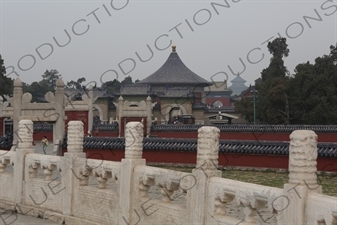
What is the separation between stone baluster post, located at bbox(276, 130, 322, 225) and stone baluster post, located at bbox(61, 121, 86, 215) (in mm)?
3631

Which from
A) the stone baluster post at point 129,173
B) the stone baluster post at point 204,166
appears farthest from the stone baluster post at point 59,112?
the stone baluster post at point 204,166

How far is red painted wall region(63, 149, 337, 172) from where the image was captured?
1257 cm

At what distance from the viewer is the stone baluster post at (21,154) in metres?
8.17

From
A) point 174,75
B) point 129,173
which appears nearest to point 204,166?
point 129,173

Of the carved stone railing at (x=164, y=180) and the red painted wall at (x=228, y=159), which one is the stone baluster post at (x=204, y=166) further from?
the red painted wall at (x=228, y=159)

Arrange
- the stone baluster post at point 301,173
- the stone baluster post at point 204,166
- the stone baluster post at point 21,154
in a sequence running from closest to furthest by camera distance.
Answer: the stone baluster post at point 301,173 < the stone baluster post at point 204,166 < the stone baluster post at point 21,154

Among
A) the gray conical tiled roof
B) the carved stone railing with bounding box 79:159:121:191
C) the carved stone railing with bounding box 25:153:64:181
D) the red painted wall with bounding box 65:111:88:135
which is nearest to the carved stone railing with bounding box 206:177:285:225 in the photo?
the carved stone railing with bounding box 79:159:121:191

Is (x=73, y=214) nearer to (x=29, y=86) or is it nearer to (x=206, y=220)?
(x=206, y=220)

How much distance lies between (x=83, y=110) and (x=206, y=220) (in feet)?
59.5

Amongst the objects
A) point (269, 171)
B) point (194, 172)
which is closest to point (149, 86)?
point (269, 171)

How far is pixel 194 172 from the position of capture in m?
5.46

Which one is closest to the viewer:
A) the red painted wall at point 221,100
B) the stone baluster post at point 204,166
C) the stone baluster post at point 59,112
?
the stone baluster post at point 204,166

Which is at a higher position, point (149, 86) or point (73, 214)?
point (149, 86)

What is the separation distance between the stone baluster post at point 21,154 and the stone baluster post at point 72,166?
3.39 ft
